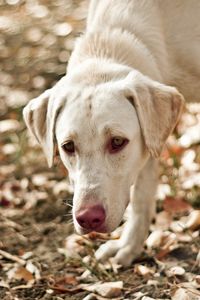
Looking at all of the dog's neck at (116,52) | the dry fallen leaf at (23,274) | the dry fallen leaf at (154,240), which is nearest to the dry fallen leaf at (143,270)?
the dry fallen leaf at (154,240)

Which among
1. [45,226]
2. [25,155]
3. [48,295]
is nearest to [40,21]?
[25,155]

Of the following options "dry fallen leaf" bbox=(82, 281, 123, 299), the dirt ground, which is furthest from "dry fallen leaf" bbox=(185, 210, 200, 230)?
"dry fallen leaf" bbox=(82, 281, 123, 299)

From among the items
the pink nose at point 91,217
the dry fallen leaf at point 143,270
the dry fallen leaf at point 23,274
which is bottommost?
the dry fallen leaf at point 23,274

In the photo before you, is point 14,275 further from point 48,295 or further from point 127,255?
point 127,255

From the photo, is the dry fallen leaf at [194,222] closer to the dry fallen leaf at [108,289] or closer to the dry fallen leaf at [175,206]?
the dry fallen leaf at [175,206]

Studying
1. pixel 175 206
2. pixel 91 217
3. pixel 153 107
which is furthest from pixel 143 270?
pixel 153 107

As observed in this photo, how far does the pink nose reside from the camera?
333 cm

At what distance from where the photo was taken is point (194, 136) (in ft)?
18.5

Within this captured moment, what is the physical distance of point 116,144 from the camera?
11.4 feet

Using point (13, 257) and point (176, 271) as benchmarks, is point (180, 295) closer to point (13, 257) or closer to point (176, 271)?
point (176, 271)

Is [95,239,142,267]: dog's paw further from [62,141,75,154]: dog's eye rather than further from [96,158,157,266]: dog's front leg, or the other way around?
[62,141,75,154]: dog's eye

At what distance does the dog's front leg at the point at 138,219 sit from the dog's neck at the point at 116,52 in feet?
2.40

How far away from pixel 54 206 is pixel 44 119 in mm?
1507

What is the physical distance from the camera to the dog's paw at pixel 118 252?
14.2ft
